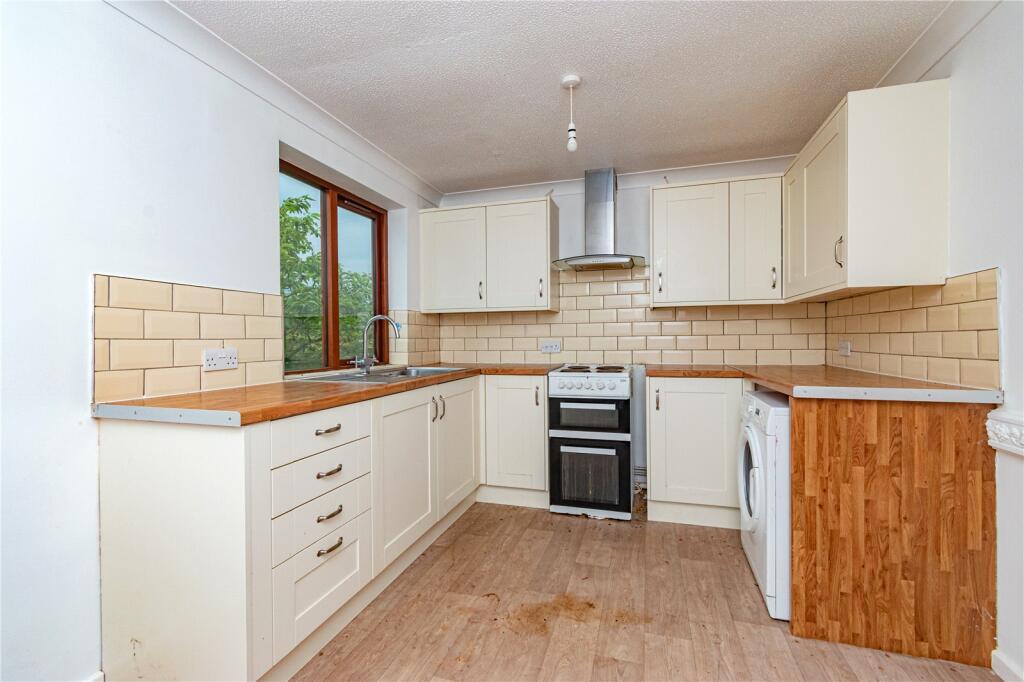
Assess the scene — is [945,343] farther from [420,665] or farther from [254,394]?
[254,394]

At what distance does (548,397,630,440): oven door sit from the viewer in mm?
2770

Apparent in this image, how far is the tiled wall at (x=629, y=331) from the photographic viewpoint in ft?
10.3

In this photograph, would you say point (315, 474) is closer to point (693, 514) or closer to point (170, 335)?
point (170, 335)

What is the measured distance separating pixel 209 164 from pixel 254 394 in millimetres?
931

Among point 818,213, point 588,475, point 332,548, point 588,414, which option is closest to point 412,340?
point 588,414

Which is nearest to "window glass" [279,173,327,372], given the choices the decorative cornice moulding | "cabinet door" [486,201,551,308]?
"cabinet door" [486,201,551,308]

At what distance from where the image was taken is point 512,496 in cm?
312

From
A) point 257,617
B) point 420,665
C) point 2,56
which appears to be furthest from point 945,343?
point 2,56

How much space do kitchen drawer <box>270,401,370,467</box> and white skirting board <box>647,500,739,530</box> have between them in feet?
6.15

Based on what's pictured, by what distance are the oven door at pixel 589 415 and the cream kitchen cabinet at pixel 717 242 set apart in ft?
2.58

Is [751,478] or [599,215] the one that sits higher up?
[599,215]

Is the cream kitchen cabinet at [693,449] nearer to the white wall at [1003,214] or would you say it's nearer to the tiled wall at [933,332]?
the tiled wall at [933,332]

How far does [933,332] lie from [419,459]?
2.25m

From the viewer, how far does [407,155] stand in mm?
2990
